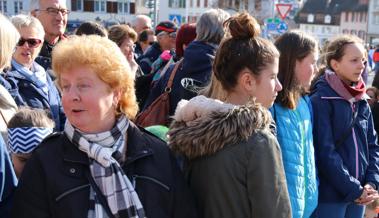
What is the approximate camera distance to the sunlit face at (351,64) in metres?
3.92

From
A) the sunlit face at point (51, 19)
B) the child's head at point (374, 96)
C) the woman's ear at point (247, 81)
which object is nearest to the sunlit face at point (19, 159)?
the woman's ear at point (247, 81)

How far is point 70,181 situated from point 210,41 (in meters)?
2.24

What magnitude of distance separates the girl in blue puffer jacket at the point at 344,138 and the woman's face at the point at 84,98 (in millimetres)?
2119

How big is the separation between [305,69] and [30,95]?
1.96m

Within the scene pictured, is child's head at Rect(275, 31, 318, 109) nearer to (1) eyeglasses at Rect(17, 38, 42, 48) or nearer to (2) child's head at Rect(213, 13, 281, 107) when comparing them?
(2) child's head at Rect(213, 13, 281, 107)

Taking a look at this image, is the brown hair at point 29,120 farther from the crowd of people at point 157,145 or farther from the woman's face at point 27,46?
the woman's face at point 27,46

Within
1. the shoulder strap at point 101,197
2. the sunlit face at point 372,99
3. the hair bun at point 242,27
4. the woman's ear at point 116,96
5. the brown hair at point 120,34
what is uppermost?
the hair bun at point 242,27

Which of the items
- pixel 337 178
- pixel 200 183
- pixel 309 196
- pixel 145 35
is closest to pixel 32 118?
pixel 200 183

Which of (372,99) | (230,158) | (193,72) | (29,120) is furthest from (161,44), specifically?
(230,158)

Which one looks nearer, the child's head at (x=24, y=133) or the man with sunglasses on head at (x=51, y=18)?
the child's head at (x=24, y=133)

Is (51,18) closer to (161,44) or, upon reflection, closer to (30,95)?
(30,95)

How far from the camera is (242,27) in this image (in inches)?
101

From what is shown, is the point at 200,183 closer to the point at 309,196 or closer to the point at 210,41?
the point at 309,196

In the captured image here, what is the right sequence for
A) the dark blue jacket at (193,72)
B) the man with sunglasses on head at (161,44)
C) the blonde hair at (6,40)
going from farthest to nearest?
1. the man with sunglasses on head at (161,44)
2. the dark blue jacket at (193,72)
3. the blonde hair at (6,40)
